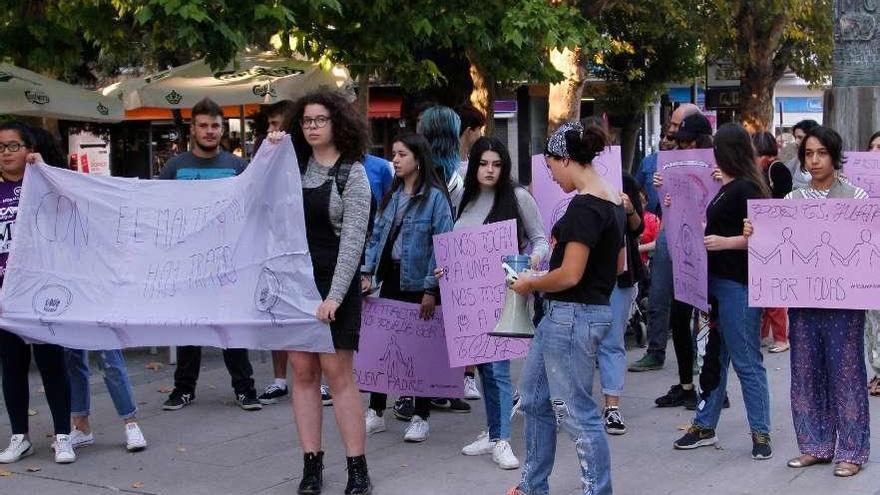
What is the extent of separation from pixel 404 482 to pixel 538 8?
715cm

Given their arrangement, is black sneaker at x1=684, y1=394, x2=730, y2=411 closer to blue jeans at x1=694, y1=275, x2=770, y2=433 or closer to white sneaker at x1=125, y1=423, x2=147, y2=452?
blue jeans at x1=694, y1=275, x2=770, y2=433

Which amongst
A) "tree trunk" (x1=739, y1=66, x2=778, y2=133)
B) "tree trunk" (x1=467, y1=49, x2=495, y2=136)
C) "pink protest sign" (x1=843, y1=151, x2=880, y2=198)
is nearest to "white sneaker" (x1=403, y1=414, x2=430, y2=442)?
"pink protest sign" (x1=843, y1=151, x2=880, y2=198)

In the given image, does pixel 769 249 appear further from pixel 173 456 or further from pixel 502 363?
pixel 173 456

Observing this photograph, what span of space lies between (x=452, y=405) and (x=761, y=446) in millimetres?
2180

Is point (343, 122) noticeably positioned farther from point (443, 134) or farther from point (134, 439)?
point (134, 439)

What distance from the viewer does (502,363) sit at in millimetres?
6750

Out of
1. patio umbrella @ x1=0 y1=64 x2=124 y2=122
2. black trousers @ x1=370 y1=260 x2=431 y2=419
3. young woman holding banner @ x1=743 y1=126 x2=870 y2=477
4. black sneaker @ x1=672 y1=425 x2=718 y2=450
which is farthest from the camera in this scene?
patio umbrella @ x1=0 y1=64 x2=124 y2=122

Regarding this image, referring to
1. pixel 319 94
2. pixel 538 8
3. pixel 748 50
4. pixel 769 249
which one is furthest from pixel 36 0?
pixel 748 50

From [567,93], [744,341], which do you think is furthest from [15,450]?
[567,93]

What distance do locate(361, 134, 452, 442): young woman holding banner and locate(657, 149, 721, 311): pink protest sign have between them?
1366mm

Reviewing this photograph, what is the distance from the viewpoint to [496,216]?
676 cm

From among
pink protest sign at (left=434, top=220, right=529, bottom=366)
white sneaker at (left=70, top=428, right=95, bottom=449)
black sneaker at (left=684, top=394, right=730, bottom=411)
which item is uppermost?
pink protest sign at (left=434, top=220, right=529, bottom=366)

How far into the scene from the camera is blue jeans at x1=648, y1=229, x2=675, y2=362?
8.94 metres

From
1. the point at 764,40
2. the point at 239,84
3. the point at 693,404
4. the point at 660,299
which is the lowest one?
the point at 693,404
